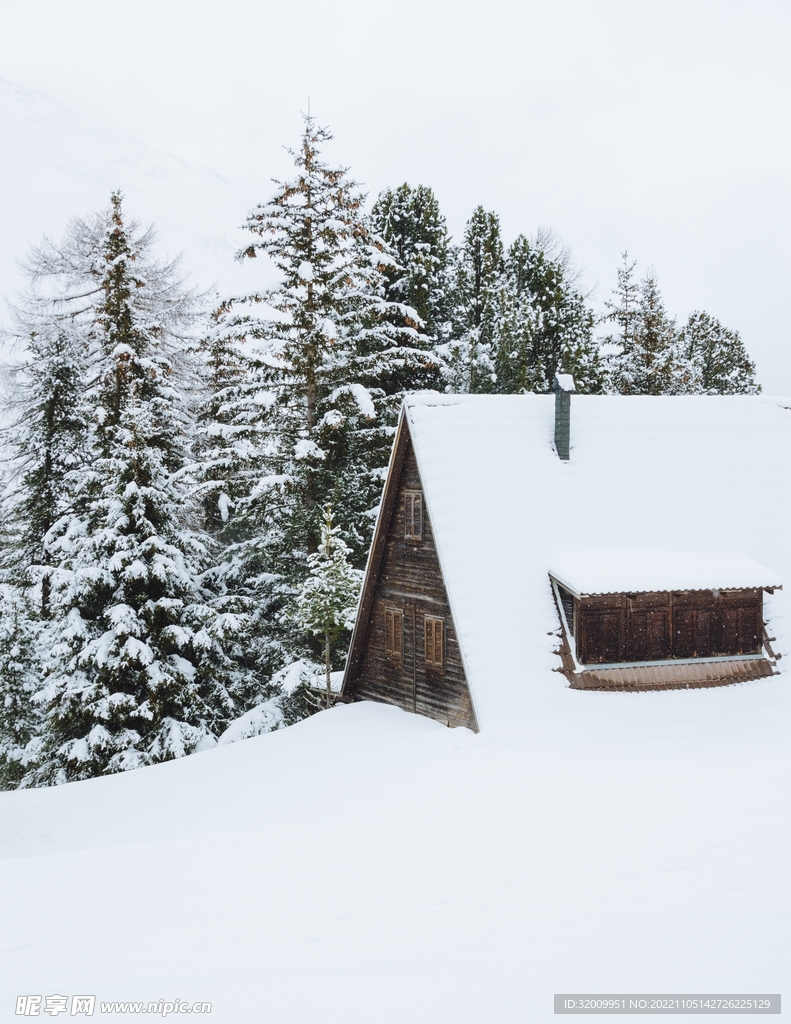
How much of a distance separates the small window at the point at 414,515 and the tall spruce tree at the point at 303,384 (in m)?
5.96

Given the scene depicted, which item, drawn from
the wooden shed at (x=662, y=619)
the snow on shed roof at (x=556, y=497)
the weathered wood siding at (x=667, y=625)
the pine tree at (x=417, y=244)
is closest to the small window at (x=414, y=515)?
the snow on shed roof at (x=556, y=497)

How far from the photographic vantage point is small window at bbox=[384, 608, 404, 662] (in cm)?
1730

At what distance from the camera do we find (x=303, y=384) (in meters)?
23.8

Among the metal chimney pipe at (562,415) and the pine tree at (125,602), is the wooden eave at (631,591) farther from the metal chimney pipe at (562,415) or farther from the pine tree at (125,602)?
the pine tree at (125,602)

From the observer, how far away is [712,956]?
6719 mm

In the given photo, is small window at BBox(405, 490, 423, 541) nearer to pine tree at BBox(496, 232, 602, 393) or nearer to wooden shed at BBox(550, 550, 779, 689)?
wooden shed at BBox(550, 550, 779, 689)

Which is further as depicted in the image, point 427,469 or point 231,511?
point 231,511

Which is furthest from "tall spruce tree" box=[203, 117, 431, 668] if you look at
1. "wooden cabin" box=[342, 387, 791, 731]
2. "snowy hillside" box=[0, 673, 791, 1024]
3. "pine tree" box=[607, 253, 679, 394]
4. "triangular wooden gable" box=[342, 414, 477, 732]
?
"pine tree" box=[607, 253, 679, 394]

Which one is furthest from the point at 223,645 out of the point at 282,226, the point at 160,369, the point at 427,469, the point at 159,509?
the point at 282,226

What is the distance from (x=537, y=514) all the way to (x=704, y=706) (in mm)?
5137

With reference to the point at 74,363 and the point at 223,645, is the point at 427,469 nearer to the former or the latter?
the point at 223,645

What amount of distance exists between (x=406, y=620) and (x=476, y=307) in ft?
67.1

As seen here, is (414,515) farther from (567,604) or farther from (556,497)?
(567,604)

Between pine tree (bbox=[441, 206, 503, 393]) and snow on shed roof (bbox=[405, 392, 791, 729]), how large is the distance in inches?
405
